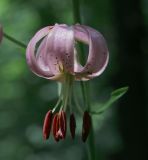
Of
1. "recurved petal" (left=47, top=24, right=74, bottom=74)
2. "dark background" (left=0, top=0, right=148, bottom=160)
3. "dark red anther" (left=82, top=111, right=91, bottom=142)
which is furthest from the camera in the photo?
"dark background" (left=0, top=0, right=148, bottom=160)

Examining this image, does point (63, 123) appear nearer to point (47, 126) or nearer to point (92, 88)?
point (47, 126)

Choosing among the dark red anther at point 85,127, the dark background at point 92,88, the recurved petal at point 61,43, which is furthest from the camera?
the dark background at point 92,88

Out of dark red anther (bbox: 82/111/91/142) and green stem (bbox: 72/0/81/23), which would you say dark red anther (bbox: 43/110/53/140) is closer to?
dark red anther (bbox: 82/111/91/142)

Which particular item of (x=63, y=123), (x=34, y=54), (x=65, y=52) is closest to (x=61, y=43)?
(x=65, y=52)

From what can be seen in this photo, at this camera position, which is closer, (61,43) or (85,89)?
(61,43)

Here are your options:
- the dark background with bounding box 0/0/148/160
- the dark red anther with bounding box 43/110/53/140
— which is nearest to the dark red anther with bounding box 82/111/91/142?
the dark red anther with bounding box 43/110/53/140

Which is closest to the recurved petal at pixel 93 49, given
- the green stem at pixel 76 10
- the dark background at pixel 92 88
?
the green stem at pixel 76 10

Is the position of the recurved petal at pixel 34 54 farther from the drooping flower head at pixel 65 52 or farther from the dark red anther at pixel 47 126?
the dark red anther at pixel 47 126
